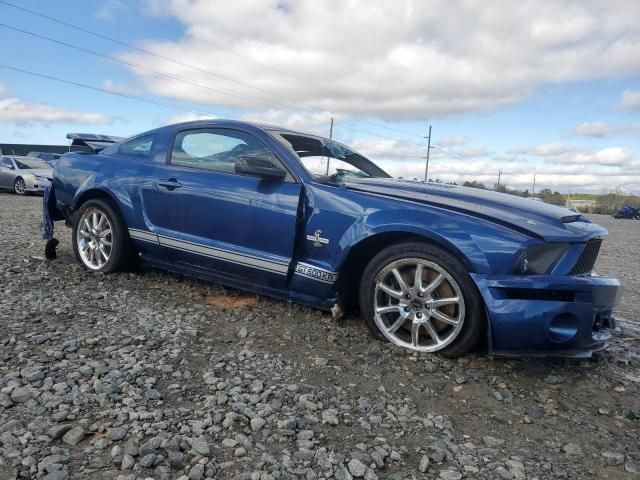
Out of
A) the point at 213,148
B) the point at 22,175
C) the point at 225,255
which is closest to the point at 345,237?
the point at 225,255

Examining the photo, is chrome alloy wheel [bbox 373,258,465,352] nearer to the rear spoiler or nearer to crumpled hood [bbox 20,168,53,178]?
the rear spoiler

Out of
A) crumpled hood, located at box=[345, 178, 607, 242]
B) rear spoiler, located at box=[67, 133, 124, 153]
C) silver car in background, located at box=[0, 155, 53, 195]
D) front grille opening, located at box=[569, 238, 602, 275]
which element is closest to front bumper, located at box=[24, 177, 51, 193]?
silver car in background, located at box=[0, 155, 53, 195]

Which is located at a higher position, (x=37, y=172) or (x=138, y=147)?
(x=138, y=147)

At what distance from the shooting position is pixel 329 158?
4305mm

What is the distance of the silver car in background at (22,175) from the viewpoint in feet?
54.3

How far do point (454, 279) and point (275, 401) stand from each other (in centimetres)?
132

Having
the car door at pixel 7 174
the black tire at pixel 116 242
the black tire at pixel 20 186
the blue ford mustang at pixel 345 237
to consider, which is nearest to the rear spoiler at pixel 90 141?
the blue ford mustang at pixel 345 237

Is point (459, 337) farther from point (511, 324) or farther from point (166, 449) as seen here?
point (166, 449)

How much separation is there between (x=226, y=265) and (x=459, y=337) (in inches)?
73.2

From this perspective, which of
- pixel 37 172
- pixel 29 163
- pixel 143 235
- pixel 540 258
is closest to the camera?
pixel 540 258

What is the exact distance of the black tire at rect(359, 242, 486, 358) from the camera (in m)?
3.05

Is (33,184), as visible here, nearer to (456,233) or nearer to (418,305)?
(418,305)

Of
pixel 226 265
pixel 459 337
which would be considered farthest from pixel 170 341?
pixel 459 337

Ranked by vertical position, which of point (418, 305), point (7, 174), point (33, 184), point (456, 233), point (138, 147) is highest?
point (138, 147)
